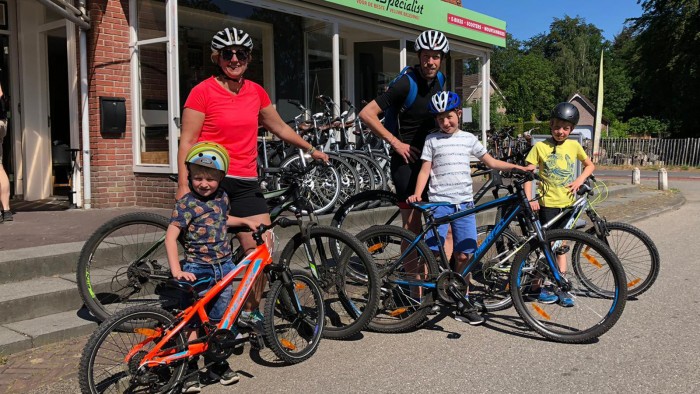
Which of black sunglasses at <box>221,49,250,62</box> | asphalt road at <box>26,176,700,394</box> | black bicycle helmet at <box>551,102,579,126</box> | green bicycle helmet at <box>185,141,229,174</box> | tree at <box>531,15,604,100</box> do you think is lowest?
asphalt road at <box>26,176,700,394</box>

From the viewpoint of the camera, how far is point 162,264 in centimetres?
432

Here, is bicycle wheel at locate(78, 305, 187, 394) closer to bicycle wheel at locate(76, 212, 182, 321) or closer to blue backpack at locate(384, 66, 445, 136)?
bicycle wheel at locate(76, 212, 182, 321)

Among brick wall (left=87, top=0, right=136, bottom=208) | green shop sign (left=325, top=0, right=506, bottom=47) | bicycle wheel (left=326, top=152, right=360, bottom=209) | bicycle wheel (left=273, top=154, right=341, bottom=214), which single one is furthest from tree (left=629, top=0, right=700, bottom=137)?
brick wall (left=87, top=0, right=136, bottom=208)

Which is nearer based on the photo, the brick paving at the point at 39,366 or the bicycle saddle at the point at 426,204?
the brick paving at the point at 39,366

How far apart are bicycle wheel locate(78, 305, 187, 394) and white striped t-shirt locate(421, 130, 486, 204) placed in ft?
7.60

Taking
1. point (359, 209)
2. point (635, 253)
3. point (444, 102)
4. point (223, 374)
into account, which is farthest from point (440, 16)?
point (223, 374)

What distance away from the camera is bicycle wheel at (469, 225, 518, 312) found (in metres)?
4.61

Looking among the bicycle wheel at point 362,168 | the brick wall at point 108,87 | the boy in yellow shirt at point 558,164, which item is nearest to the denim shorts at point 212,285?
the boy in yellow shirt at point 558,164

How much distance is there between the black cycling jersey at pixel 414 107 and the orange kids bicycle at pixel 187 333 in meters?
1.50

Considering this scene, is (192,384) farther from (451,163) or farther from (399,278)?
(451,163)

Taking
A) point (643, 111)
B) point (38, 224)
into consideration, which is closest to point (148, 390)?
point (38, 224)

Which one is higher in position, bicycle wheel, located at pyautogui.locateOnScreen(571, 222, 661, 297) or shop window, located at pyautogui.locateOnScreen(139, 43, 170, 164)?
shop window, located at pyautogui.locateOnScreen(139, 43, 170, 164)

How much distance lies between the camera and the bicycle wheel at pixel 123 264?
425 cm

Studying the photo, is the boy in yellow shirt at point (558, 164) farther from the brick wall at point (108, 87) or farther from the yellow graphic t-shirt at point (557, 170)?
the brick wall at point (108, 87)
